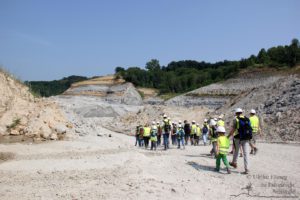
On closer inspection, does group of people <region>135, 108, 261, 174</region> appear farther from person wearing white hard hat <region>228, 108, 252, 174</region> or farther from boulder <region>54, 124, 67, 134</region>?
boulder <region>54, 124, 67, 134</region>

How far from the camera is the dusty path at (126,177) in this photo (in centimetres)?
788

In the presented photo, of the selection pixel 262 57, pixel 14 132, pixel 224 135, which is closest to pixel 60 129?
pixel 14 132

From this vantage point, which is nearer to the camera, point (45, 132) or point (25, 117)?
point (45, 132)

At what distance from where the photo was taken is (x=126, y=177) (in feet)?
29.5

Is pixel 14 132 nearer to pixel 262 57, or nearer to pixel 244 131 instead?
pixel 244 131

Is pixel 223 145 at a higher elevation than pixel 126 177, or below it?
higher

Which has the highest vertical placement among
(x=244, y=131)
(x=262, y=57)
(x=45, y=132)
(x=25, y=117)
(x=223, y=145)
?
(x=262, y=57)

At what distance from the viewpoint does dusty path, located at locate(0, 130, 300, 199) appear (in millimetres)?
7883

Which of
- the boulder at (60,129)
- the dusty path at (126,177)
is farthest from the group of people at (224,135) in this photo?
the boulder at (60,129)

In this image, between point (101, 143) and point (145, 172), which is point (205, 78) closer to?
point (101, 143)

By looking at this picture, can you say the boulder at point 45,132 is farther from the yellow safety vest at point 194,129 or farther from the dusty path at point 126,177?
the yellow safety vest at point 194,129

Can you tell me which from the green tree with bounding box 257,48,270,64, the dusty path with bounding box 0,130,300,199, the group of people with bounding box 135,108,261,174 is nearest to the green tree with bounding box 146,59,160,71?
the green tree with bounding box 257,48,270,64

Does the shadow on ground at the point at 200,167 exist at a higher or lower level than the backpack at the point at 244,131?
lower

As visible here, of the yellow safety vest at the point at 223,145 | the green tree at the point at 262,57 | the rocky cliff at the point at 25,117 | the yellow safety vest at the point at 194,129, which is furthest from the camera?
the green tree at the point at 262,57
